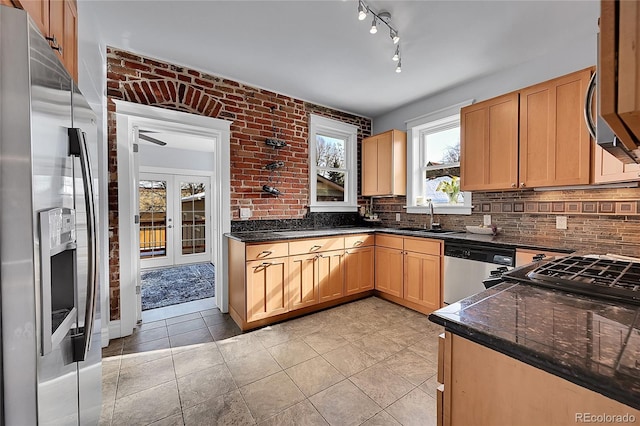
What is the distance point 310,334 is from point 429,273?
1396 mm

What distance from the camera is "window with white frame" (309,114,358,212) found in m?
3.85

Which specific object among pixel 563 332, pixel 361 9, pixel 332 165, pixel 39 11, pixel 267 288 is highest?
pixel 361 9

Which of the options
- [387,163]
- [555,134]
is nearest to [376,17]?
[555,134]

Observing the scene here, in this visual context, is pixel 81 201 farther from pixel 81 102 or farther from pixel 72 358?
pixel 72 358

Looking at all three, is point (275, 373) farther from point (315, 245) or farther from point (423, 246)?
point (423, 246)

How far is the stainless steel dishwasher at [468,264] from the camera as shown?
2393mm

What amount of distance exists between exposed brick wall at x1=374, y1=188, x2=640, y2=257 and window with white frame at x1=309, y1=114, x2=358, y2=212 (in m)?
1.46

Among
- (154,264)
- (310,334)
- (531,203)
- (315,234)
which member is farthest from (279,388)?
(154,264)

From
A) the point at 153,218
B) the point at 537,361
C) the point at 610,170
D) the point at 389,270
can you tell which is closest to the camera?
the point at 537,361

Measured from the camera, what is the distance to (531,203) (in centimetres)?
275

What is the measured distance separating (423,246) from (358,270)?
0.84 meters

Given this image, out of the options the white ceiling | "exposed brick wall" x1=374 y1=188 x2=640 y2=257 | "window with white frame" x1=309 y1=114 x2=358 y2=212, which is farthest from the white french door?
"exposed brick wall" x1=374 y1=188 x2=640 y2=257

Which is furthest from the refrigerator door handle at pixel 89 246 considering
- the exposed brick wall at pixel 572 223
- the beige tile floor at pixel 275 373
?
the exposed brick wall at pixel 572 223

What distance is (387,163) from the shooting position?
3.88m
